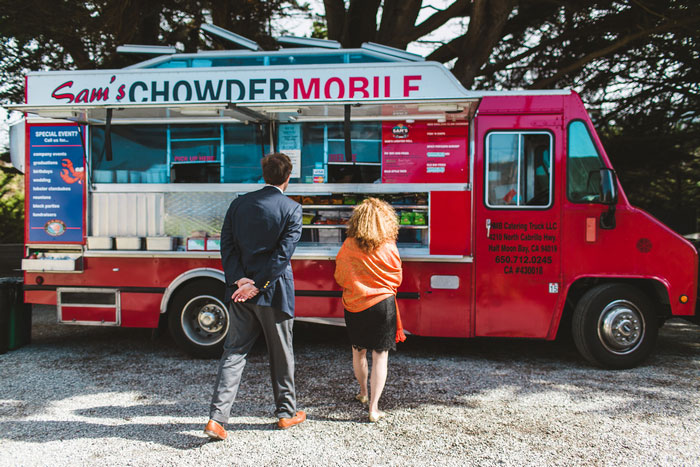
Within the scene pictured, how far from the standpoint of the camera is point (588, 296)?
5398 millimetres

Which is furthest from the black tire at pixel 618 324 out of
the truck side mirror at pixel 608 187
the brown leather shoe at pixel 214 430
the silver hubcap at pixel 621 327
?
the brown leather shoe at pixel 214 430

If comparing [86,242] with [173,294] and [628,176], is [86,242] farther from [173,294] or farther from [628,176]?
[628,176]

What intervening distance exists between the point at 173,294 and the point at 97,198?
1.38 metres

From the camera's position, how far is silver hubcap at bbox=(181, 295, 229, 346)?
582cm

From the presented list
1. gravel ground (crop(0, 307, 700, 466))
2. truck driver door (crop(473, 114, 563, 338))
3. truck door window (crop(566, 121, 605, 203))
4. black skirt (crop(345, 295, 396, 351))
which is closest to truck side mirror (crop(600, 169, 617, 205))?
→ truck door window (crop(566, 121, 605, 203))

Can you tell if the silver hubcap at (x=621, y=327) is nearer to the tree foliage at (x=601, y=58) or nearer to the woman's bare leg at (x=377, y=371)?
the woman's bare leg at (x=377, y=371)

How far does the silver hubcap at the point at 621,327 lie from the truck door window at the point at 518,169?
1278mm

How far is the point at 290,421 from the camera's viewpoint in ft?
13.0

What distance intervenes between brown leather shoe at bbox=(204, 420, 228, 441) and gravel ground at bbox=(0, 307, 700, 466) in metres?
0.08

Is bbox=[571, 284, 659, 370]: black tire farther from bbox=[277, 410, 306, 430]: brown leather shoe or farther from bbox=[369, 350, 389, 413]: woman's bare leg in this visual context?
bbox=[277, 410, 306, 430]: brown leather shoe

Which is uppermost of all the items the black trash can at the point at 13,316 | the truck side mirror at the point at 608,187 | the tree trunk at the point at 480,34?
the tree trunk at the point at 480,34

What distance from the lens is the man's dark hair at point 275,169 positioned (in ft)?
12.7

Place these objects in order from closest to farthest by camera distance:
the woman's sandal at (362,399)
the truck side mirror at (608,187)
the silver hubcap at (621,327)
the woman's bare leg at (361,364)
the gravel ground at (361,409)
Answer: the gravel ground at (361,409) → the woman's bare leg at (361,364) → the woman's sandal at (362,399) → the truck side mirror at (608,187) → the silver hubcap at (621,327)

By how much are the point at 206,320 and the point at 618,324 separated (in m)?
4.34
